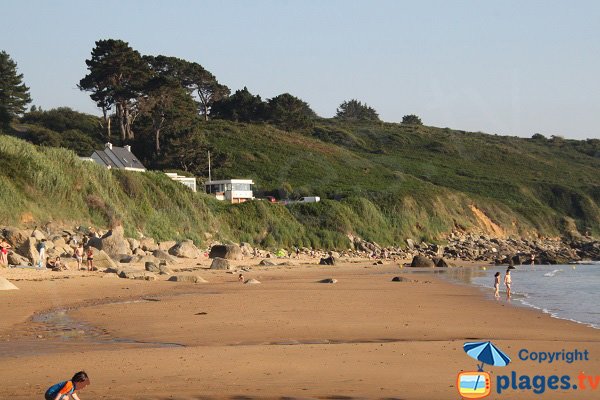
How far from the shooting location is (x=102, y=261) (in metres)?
30.4

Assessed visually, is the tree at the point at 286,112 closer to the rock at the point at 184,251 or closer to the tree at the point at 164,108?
the tree at the point at 164,108

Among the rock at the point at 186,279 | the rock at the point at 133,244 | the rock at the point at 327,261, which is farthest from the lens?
the rock at the point at 327,261

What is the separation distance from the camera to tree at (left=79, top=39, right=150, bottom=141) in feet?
263

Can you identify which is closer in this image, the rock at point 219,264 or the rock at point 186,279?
the rock at point 186,279

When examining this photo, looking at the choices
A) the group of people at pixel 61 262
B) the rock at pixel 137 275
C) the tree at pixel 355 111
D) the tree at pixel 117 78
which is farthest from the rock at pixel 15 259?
the tree at pixel 355 111

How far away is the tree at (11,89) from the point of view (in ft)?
287

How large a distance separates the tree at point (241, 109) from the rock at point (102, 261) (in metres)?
80.8

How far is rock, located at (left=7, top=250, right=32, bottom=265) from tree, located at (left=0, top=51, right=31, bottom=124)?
61.7m

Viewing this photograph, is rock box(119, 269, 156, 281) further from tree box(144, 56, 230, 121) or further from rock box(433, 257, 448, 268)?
tree box(144, 56, 230, 121)

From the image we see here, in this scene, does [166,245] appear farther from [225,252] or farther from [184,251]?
[225,252]

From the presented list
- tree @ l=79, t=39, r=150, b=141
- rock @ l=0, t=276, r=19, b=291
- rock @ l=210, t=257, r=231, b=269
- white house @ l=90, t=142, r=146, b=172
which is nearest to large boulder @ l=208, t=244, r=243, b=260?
rock @ l=210, t=257, r=231, b=269

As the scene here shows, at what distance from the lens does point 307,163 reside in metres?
91.9

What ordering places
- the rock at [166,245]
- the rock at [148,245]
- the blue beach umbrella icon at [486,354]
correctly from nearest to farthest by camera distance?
the blue beach umbrella icon at [486,354], the rock at [148,245], the rock at [166,245]

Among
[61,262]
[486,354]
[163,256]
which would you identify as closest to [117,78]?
[163,256]
